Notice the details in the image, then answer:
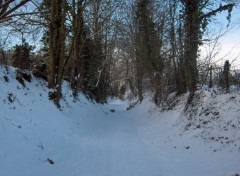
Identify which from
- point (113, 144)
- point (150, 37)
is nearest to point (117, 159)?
point (113, 144)

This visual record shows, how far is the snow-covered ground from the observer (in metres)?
A: 8.77

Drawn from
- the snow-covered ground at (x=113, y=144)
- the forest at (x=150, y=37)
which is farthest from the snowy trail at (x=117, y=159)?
the forest at (x=150, y=37)

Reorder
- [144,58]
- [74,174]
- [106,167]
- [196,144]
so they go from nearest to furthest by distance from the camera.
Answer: [74,174] < [106,167] < [196,144] < [144,58]

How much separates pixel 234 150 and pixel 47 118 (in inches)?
295

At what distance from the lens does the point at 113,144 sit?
42.4ft

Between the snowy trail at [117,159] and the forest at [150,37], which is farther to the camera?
the forest at [150,37]

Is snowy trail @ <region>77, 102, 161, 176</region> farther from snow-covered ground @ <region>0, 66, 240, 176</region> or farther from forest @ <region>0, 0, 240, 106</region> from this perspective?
forest @ <region>0, 0, 240, 106</region>

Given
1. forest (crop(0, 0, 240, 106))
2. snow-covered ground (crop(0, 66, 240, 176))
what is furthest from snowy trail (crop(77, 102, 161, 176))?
forest (crop(0, 0, 240, 106))

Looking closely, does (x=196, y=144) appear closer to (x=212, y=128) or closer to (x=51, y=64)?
(x=212, y=128)

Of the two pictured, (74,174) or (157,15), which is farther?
(157,15)

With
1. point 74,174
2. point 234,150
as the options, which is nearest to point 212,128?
point 234,150

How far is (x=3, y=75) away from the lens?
14.1 metres

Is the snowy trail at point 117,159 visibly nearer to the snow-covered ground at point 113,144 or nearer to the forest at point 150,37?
the snow-covered ground at point 113,144

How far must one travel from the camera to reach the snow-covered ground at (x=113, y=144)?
8.77 m
